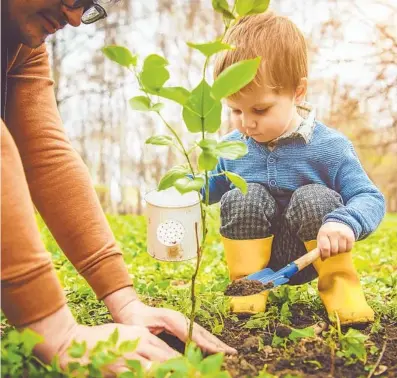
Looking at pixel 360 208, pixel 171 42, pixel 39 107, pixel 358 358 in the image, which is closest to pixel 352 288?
pixel 360 208

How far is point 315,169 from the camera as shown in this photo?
1.98 meters

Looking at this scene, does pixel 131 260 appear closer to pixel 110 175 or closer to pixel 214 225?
pixel 214 225

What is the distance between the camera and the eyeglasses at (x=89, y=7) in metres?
1.53

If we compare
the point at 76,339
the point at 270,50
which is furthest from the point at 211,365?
the point at 270,50

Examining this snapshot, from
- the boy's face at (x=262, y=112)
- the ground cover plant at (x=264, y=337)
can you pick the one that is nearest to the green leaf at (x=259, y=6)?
the ground cover plant at (x=264, y=337)

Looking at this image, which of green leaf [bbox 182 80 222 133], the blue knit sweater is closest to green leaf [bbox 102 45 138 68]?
green leaf [bbox 182 80 222 133]

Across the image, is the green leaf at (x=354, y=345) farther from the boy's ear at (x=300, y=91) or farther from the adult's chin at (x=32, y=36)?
the adult's chin at (x=32, y=36)

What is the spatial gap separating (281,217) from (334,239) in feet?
1.14

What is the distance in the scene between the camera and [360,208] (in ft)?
5.79

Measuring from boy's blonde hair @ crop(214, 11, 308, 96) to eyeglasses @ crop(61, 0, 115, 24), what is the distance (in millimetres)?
444

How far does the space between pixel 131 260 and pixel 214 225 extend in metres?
1.65

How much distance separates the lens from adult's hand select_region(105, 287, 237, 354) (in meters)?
1.41

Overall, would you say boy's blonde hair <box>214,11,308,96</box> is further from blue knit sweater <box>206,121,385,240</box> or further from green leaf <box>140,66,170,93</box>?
green leaf <box>140,66,170,93</box>

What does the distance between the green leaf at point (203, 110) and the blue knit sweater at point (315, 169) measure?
76 centimetres
